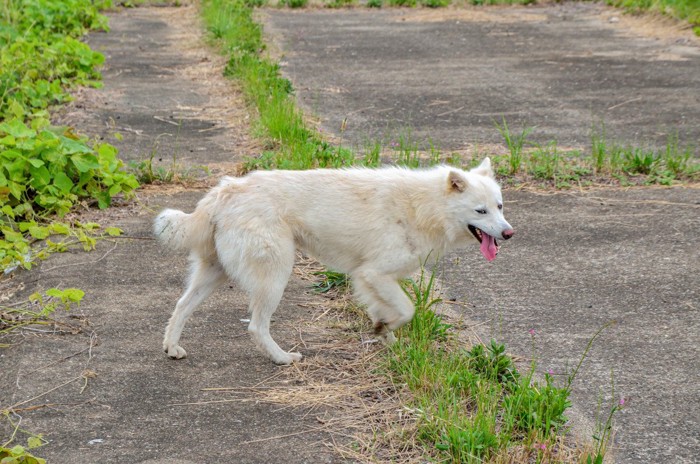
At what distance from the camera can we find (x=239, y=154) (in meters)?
8.34

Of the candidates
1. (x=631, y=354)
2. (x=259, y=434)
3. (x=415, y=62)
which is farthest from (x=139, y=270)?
(x=415, y=62)

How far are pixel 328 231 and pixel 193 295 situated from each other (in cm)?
80

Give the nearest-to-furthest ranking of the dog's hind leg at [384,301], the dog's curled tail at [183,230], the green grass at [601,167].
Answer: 1. the dog's hind leg at [384,301]
2. the dog's curled tail at [183,230]
3. the green grass at [601,167]

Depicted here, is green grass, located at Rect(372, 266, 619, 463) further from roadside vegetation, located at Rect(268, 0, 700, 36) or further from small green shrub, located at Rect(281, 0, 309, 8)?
small green shrub, located at Rect(281, 0, 309, 8)

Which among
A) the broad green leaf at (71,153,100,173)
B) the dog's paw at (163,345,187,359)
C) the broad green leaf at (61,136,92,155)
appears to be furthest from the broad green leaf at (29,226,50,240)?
the dog's paw at (163,345,187,359)

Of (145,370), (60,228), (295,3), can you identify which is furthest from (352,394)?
(295,3)

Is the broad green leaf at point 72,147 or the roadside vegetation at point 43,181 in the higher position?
the broad green leaf at point 72,147

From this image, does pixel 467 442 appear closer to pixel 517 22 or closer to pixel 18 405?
pixel 18 405

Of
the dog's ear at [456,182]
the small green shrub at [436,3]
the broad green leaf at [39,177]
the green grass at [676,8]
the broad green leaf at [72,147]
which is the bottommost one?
the broad green leaf at [39,177]

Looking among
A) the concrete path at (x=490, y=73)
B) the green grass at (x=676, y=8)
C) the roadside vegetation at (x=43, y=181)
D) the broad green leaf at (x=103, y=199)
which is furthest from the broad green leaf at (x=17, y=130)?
the green grass at (x=676, y=8)

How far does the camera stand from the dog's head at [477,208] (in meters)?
5.03

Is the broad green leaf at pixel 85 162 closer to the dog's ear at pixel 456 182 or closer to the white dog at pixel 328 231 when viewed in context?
the white dog at pixel 328 231

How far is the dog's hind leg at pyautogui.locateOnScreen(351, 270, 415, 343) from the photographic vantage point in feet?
15.7

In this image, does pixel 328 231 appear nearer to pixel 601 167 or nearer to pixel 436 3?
pixel 601 167
